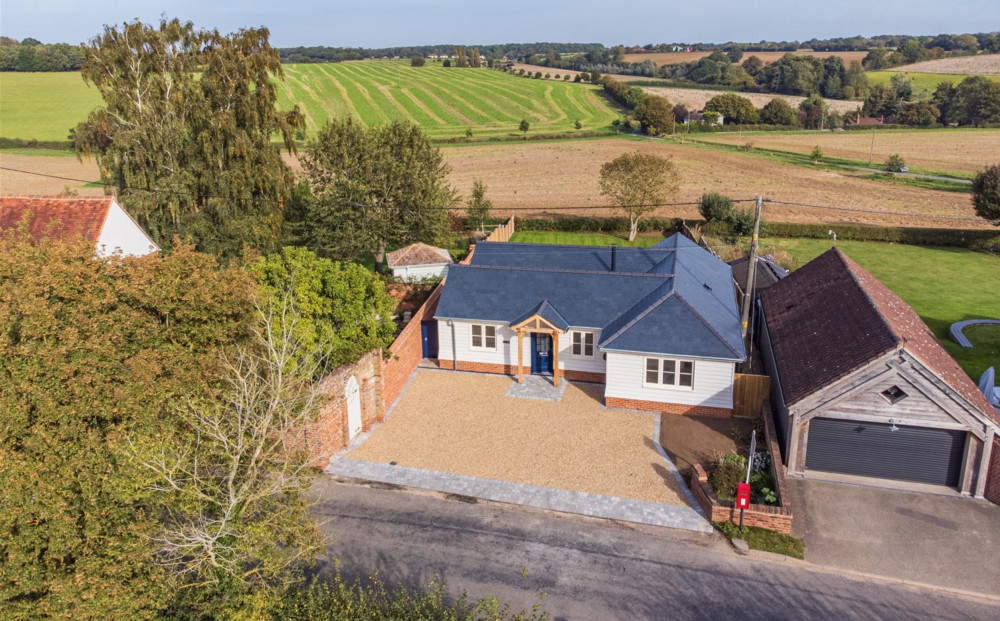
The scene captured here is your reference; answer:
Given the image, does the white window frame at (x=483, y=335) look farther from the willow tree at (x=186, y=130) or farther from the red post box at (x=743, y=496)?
the willow tree at (x=186, y=130)

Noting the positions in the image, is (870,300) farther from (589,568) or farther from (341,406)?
(341,406)

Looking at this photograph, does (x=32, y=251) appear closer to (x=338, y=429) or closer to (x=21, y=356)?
(x=21, y=356)

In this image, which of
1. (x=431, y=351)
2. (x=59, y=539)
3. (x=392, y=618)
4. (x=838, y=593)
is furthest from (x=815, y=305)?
(x=59, y=539)

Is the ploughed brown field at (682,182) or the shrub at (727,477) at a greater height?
the ploughed brown field at (682,182)

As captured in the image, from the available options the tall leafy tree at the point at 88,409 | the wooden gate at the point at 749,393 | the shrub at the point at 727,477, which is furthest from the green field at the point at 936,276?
the tall leafy tree at the point at 88,409

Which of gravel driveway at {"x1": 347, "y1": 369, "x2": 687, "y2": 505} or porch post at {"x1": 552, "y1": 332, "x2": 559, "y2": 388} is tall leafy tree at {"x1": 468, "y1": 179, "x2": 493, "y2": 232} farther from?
gravel driveway at {"x1": 347, "y1": 369, "x2": 687, "y2": 505}

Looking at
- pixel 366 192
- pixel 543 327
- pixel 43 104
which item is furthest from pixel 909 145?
pixel 43 104
